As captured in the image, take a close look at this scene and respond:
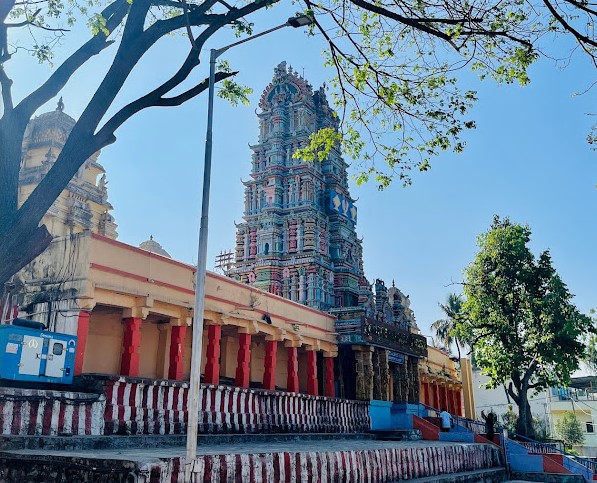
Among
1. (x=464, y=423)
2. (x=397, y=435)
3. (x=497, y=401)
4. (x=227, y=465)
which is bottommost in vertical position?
(x=397, y=435)

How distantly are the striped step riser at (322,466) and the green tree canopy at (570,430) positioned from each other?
34222mm

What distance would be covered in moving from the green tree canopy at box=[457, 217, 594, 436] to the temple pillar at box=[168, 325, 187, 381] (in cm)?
1638

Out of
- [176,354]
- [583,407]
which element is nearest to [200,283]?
[176,354]

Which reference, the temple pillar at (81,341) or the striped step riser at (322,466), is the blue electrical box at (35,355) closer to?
the temple pillar at (81,341)

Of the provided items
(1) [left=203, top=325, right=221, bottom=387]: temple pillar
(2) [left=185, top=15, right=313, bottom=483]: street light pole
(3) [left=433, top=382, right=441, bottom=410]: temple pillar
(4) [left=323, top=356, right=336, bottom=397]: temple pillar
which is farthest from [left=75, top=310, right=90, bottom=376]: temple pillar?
(3) [left=433, top=382, right=441, bottom=410]: temple pillar

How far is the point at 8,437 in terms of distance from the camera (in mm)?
8195

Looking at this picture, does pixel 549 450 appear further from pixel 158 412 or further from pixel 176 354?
pixel 158 412

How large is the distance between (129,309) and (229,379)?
667cm

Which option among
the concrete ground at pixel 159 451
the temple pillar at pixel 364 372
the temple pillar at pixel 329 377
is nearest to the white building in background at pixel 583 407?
the temple pillar at pixel 364 372

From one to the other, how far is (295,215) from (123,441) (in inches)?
957

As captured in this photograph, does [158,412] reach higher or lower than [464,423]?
higher

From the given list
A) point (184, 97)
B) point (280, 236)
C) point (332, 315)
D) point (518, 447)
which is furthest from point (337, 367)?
point (184, 97)

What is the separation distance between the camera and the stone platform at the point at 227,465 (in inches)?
239

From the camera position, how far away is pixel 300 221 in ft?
109
